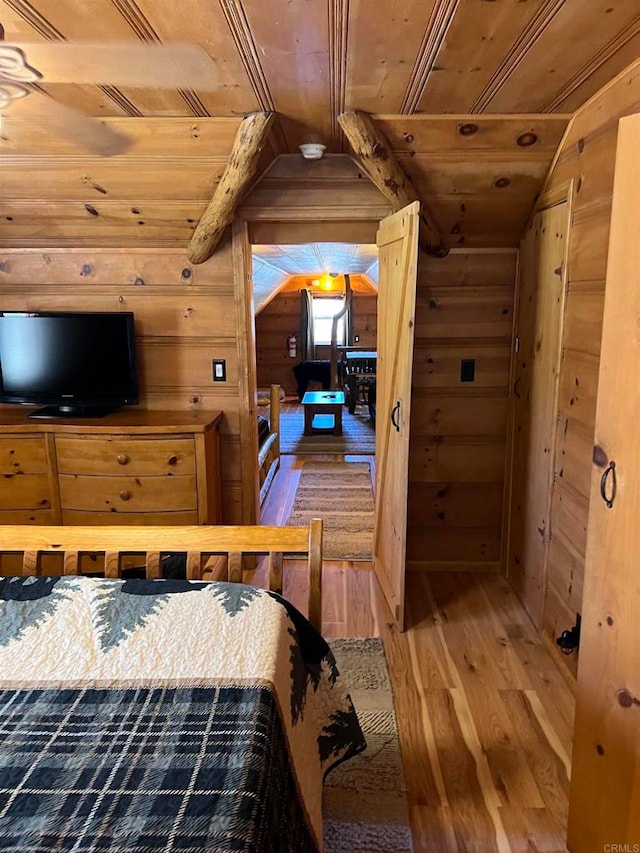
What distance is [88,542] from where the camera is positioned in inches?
64.6

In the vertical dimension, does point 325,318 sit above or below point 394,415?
above

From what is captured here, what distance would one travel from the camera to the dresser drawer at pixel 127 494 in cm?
280

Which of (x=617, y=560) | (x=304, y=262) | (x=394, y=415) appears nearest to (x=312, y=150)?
(x=394, y=415)

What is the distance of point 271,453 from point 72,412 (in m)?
2.24

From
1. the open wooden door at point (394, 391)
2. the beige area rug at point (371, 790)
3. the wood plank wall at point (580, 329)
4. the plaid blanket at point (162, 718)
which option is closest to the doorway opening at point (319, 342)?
the open wooden door at point (394, 391)

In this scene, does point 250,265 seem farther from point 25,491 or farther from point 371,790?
point 371,790

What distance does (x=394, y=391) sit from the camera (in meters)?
2.78

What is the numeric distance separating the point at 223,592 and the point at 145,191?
1.95 metres

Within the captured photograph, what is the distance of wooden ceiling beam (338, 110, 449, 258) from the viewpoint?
218cm

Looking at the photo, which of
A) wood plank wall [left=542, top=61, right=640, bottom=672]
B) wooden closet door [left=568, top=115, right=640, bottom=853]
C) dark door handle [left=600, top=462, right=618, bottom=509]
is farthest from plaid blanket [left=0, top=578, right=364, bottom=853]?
wood plank wall [left=542, top=61, right=640, bottom=672]

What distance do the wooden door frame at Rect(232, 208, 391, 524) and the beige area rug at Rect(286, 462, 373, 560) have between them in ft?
1.93

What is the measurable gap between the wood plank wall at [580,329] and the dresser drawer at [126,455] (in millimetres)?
1717

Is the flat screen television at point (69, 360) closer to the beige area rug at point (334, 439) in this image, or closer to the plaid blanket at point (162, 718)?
the plaid blanket at point (162, 718)

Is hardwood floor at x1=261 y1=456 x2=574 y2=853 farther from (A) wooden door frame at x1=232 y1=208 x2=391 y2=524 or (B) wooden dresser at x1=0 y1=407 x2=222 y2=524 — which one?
(B) wooden dresser at x1=0 y1=407 x2=222 y2=524
